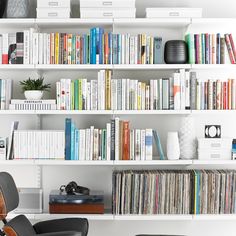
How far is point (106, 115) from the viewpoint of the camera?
461 cm

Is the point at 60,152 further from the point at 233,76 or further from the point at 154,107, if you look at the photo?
the point at 233,76

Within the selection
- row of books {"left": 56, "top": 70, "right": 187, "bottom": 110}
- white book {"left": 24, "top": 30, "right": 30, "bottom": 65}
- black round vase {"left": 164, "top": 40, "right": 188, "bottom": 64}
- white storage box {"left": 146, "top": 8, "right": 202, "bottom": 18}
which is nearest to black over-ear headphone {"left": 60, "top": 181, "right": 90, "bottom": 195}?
row of books {"left": 56, "top": 70, "right": 187, "bottom": 110}

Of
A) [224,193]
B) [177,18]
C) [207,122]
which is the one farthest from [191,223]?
[177,18]

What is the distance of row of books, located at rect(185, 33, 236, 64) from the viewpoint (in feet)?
14.5

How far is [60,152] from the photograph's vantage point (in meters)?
4.38

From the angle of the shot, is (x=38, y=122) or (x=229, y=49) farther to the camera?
(x=38, y=122)

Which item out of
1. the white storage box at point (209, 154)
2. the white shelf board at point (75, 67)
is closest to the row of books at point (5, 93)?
the white shelf board at point (75, 67)

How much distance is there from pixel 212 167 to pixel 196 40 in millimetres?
1021

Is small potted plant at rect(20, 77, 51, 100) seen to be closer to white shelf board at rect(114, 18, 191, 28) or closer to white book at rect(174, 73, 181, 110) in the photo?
white shelf board at rect(114, 18, 191, 28)

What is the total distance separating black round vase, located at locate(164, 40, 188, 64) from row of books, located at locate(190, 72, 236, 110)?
15 cm

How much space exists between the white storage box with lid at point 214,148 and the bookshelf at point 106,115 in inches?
2.5

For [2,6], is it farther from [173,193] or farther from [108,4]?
[173,193]

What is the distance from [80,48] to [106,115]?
1.89ft

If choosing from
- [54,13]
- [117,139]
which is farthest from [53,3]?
[117,139]
